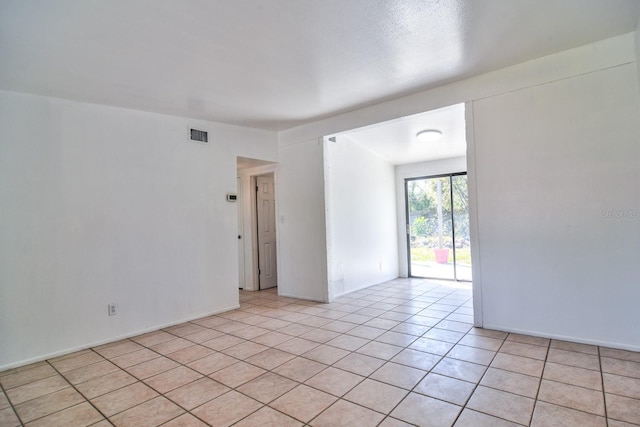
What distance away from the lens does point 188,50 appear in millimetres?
2562

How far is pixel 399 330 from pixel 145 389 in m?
2.38

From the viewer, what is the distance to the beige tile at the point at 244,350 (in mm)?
2924

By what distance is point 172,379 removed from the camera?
252 cm

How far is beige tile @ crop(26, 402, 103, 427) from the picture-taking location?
78.6 inches

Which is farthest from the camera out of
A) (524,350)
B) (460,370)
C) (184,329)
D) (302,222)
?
(302,222)

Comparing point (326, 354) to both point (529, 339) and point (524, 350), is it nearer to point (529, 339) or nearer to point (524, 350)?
point (524, 350)

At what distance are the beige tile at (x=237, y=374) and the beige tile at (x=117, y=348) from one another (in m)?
1.18


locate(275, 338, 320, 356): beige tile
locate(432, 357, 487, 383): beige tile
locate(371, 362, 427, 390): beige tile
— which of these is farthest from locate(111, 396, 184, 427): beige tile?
locate(432, 357, 487, 383): beige tile

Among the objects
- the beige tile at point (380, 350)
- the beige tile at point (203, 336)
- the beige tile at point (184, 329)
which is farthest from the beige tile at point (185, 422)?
the beige tile at point (184, 329)

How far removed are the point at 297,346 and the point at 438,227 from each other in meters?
4.07

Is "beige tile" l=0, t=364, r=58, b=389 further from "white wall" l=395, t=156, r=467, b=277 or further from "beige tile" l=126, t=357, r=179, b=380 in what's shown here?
"white wall" l=395, t=156, r=467, b=277

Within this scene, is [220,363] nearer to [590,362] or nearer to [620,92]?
[590,362]

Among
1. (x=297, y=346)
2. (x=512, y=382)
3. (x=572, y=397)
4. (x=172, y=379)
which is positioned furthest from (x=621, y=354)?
(x=172, y=379)

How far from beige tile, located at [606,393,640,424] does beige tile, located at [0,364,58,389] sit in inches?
159
